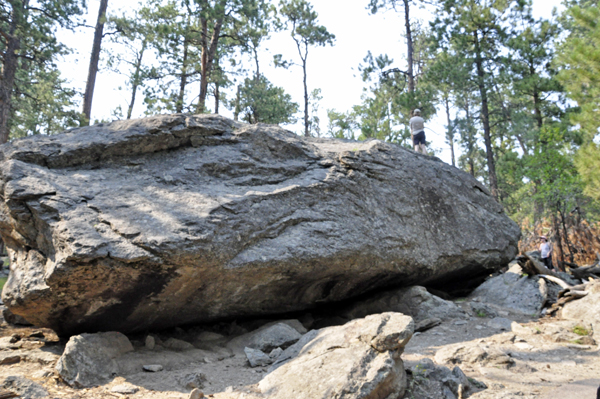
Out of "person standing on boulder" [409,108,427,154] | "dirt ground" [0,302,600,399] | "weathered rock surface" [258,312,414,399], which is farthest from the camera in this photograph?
"person standing on boulder" [409,108,427,154]

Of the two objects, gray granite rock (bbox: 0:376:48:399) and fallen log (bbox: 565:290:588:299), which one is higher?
fallen log (bbox: 565:290:588:299)

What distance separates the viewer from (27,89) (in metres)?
20.0

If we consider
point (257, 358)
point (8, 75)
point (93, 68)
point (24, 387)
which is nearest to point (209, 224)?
point (257, 358)

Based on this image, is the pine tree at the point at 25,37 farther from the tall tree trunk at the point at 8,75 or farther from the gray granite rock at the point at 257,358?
the gray granite rock at the point at 257,358

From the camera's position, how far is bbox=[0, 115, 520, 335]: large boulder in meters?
5.24

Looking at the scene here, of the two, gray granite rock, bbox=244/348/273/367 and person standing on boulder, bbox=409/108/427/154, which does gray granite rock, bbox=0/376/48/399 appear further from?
person standing on boulder, bbox=409/108/427/154

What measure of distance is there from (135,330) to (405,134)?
54.6ft

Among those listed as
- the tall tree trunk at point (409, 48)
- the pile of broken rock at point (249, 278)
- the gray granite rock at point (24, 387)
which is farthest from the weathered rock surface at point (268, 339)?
the tall tree trunk at point (409, 48)

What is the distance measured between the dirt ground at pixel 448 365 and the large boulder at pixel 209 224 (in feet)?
2.08

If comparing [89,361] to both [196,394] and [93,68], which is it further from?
[93,68]

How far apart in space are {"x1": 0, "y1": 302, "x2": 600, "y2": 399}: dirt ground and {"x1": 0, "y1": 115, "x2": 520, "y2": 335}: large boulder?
0.63m

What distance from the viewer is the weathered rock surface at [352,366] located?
3775 mm

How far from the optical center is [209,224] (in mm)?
5504

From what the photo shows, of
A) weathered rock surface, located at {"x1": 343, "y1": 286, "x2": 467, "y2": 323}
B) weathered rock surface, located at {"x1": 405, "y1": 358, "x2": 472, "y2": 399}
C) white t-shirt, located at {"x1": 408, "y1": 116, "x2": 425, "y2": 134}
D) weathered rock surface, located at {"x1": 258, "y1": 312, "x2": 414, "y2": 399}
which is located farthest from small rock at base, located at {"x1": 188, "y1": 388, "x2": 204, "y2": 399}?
white t-shirt, located at {"x1": 408, "y1": 116, "x2": 425, "y2": 134}
